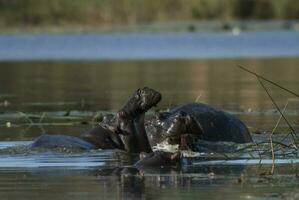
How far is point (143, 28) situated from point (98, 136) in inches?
1797

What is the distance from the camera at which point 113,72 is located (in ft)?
100

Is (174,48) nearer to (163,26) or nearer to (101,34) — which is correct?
(101,34)

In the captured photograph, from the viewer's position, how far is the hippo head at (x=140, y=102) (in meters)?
12.3

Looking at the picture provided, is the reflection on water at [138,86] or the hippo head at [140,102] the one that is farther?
the reflection on water at [138,86]

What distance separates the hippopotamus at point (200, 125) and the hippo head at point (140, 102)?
0.33 metres

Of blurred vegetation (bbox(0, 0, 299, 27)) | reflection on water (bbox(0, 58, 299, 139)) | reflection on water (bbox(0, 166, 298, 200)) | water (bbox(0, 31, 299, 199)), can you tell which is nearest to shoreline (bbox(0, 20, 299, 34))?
blurred vegetation (bbox(0, 0, 299, 27))

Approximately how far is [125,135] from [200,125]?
3.25 ft

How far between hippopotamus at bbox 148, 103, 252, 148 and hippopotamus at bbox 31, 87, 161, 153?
291 millimetres

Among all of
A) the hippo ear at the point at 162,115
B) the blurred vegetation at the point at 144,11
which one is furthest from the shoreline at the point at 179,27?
the hippo ear at the point at 162,115

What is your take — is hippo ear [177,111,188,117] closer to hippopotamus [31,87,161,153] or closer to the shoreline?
hippopotamus [31,87,161,153]

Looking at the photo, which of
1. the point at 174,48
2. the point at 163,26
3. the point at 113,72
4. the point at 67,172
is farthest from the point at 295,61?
the point at 163,26

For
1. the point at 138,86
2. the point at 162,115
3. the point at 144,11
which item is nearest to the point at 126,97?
the point at 138,86

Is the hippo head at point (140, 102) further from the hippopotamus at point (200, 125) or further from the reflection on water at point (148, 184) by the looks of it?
the reflection on water at point (148, 184)

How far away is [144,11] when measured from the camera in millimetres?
62781
